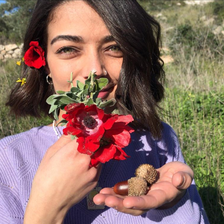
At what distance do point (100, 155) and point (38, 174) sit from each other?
A: 0.28m

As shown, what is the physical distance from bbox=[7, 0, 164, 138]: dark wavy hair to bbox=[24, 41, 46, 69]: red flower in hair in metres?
0.04

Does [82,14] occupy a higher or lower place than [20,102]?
higher

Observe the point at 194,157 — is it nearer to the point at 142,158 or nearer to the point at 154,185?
the point at 142,158

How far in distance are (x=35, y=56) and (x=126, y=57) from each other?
0.48 metres

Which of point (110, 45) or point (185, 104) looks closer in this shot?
point (110, 45)

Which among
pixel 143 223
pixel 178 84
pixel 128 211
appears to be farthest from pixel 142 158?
pixel 178 84

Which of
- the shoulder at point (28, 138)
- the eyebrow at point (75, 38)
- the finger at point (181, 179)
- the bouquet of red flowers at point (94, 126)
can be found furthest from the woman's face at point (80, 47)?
the finger at point (181, 179)

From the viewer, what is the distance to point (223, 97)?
3543 millimetres

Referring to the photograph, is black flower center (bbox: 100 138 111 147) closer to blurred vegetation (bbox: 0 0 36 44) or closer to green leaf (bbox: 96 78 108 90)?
green leaf (bbox: 96 78 108 90)

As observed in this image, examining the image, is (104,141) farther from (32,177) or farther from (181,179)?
(32,177)

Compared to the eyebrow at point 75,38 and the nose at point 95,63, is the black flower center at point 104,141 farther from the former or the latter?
the eyebrow at point 75,38

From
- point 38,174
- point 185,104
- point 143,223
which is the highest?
point 38,174

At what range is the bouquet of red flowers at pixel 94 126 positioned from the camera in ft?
2.23

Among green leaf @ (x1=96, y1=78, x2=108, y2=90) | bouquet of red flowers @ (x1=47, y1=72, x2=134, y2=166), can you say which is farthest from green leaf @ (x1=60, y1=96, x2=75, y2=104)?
green leaf @ (x1=96, y1=78, x2=108, y2=90)
